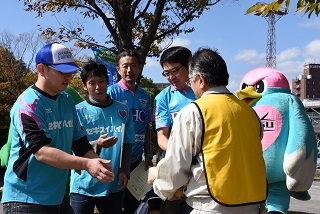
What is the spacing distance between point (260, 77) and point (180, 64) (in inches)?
34.7

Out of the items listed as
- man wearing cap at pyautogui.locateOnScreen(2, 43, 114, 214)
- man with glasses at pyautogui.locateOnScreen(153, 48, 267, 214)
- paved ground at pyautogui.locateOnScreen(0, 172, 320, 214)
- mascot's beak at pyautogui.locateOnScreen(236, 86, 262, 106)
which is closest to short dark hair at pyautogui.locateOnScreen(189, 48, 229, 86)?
man with glasses at pyautogui.locateOnScreen(153, 48, 267, 214)

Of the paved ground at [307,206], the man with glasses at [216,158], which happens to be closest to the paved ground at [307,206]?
the paved ground at [307,206]

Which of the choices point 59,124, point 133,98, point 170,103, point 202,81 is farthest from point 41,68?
point 133,98

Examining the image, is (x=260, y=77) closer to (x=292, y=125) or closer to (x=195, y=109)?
(x=292, y=125)

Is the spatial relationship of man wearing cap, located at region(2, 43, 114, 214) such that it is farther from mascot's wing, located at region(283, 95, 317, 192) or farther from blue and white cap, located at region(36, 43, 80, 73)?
mascot's wing, located at region(283, 95, 317, 192)

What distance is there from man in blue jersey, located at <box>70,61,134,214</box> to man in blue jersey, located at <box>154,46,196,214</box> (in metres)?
0.32

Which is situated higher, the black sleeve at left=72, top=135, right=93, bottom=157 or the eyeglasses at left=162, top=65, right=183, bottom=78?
the eyeglasses at left=162, top=65, right=183, bottom=78

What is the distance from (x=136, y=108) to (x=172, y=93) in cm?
56

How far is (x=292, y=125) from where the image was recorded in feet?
12.7

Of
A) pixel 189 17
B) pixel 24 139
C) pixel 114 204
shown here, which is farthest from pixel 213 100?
pixel 189 17

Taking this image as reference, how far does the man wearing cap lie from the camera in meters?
2.69

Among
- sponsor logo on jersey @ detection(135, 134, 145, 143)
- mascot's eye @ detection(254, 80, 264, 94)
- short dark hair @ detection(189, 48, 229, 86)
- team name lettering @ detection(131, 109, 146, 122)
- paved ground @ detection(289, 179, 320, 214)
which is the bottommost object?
paved ground @ detection(289, 179, 320, 214)

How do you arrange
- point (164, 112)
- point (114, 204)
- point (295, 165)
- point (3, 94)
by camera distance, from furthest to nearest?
point (3, 94)
point (164, 112)
point (114, 204)
point (295, 165)

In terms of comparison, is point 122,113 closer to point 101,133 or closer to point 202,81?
point 101,133
